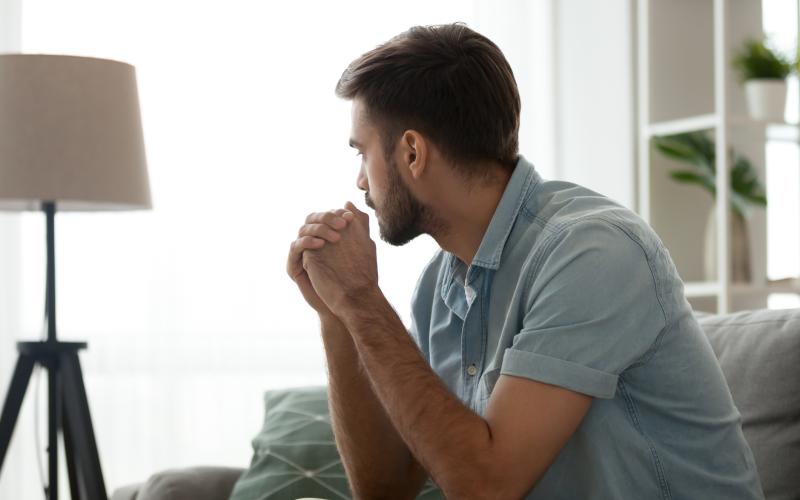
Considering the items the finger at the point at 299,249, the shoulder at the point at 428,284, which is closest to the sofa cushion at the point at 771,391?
the shoulder at the point at 428,284

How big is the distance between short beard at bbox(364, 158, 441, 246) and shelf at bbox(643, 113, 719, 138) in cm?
176

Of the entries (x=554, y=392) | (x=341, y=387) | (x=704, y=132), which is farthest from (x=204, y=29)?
(x=554, y=392)

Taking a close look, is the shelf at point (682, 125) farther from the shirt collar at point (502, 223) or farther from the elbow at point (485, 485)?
the elbow at point (485, 485)

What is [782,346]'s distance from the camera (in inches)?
66.9

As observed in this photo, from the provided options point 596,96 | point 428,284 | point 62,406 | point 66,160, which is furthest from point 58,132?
point 596,96

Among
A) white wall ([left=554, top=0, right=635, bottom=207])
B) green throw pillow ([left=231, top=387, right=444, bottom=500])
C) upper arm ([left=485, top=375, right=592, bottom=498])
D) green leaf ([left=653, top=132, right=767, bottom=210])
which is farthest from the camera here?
white wall ([left=554, top=0, right=635, bottom=207])

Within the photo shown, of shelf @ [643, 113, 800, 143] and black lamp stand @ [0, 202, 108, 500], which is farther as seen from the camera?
shelf @ [643, 113, 800, 143]

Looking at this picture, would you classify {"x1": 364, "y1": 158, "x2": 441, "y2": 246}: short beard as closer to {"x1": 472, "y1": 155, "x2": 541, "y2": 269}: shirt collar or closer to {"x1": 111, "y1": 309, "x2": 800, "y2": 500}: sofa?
{"x1": 472, "y1": 155, "x2": 541, "y2": 269}: shirt collar

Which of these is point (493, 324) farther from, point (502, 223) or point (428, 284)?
point (428, 284)

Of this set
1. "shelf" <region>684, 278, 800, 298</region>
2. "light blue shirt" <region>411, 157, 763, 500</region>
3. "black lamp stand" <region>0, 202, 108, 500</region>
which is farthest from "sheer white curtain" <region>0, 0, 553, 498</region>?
"light blue shirt" <region>411, 157, 763, 500</region>

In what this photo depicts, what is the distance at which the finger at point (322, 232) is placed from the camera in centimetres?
164

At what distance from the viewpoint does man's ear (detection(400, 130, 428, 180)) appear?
1.64m

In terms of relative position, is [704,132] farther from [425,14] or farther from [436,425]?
[436,425]

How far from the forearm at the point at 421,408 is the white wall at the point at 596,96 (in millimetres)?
2223
